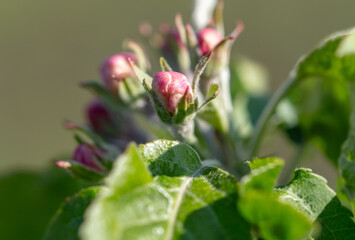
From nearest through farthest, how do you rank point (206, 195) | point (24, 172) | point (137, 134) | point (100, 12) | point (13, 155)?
1. point (206, 195)
2. point (137, 134)
3. point (24, 172)
4. point (13, 155)
5. point (100, 12)

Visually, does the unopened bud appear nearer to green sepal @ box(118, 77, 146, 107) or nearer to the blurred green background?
green sepal @ box(118, 77, 146, 107)

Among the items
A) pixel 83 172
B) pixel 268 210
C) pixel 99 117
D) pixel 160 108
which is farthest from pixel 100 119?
pixel 268 210

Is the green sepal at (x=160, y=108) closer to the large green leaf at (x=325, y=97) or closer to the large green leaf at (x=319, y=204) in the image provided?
the large green leaf at (x=319, y=204)

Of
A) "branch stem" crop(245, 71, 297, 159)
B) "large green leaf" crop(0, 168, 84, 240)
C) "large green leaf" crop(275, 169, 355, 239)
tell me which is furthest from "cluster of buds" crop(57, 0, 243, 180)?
"large green leaf" crop(0, 168, 84, 240)

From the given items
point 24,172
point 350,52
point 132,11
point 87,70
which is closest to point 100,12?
point 132,11

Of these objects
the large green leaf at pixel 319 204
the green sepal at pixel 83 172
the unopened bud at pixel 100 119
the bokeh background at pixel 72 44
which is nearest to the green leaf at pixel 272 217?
the large green leaf at pixel 319 204

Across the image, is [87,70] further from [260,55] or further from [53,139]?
[260,55]
